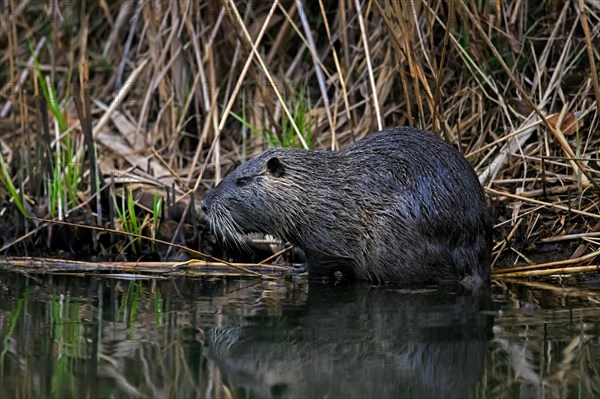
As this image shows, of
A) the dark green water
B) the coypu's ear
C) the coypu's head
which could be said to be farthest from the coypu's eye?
the dark green water

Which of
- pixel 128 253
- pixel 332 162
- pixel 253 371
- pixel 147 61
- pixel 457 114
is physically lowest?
pixel 253 371

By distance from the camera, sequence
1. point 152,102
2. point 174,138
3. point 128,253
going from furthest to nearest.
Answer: point 152,102 < point 174,138 < point 128,253

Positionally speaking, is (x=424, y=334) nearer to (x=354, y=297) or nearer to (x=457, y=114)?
(x=354, y=297)

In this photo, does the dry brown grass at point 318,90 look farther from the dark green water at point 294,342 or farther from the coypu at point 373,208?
the dark green water at point 294,342

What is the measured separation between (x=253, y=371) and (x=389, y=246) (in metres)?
1.41

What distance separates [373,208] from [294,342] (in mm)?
1173

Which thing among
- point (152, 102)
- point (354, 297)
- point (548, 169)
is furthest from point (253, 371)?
point (152, 102)

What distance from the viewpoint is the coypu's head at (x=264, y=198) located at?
4.19 m

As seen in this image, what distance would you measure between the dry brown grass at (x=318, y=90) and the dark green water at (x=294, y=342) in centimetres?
97

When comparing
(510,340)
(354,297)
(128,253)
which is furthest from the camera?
(128,253)

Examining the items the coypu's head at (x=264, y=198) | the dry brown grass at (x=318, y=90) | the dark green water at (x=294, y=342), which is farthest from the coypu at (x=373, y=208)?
the dry brown grass at (x=318, y=90)

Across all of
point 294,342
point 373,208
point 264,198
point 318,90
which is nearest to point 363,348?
point 294,342

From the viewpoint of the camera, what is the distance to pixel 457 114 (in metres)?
5.25

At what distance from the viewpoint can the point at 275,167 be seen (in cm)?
421
